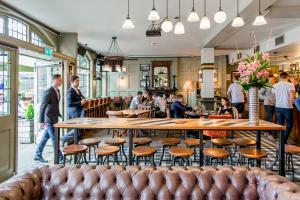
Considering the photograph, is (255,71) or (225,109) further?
(225,109)

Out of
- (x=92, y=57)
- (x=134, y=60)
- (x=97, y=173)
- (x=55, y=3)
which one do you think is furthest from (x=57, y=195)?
(x=134, y=60)

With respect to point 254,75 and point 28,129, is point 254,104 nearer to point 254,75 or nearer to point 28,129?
point 254,75

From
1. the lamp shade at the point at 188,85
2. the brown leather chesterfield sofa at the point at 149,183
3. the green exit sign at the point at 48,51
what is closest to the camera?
the brown leather chesterfield sofa at the point at 149,183

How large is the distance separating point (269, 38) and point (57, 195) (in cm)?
765

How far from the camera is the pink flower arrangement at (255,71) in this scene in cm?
355

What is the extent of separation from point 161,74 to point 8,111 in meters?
9.63

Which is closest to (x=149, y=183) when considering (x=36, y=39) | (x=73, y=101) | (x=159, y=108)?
(x=73, y=101)

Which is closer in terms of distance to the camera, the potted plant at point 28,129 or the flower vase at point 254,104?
the flower vase at point 254,104

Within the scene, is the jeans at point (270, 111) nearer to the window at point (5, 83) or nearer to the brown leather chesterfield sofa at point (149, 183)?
the brown leather chesterfield sofa at point (149, 183)

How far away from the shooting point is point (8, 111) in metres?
4.42

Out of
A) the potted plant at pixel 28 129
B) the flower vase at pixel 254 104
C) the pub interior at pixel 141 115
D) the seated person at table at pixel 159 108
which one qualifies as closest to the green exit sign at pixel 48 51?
the pub interior at pixel 141 115

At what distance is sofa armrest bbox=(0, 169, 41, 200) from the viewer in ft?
5.83

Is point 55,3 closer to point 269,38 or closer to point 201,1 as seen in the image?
point 201,1

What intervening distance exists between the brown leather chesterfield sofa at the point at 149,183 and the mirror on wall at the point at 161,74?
11.3 m
